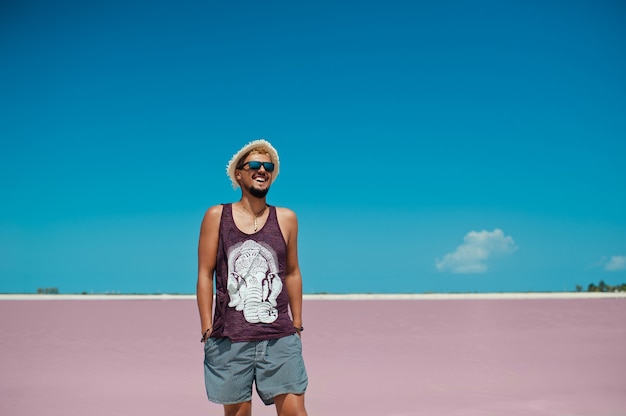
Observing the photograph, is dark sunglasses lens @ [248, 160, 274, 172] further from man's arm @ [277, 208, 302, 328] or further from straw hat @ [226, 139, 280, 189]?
man's arm @ [277, 208, 302, 328]

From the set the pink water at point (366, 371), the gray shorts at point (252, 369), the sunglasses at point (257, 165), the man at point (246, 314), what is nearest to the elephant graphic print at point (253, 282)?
the man at point (246, 314)

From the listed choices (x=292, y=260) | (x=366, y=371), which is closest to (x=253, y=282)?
(x=292, y=260)

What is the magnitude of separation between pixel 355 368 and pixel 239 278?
4827 mm

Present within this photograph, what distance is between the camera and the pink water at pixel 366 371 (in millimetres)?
5264

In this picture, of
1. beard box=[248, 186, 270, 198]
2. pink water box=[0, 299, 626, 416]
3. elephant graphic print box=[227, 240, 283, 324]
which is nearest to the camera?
elephant graphic print box=[227, 240, 283, 324]

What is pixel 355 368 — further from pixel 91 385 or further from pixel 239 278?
pixel 239 278

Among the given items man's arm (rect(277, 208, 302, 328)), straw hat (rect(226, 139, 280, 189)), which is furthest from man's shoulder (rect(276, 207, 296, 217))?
straw hat (rect(226, 139, 280, 189))

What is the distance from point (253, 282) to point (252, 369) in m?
0.36

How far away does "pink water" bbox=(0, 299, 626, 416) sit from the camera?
526cm

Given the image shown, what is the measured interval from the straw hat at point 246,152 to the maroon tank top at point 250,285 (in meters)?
0.24

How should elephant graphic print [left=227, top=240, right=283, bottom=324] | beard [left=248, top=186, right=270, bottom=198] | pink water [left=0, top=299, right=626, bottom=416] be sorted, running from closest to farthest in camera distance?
1. elephant graphic print [left=227, top=240, right=283, bottom=324]
2. beard [left=248, top=186, right=270, bottom=198]
3. pink water [left=0, top=299, right=626, bottom=416]

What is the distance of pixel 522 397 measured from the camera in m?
5.56

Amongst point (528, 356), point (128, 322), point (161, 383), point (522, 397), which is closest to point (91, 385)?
point (161, 383)

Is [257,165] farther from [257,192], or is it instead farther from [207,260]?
[207,260]
